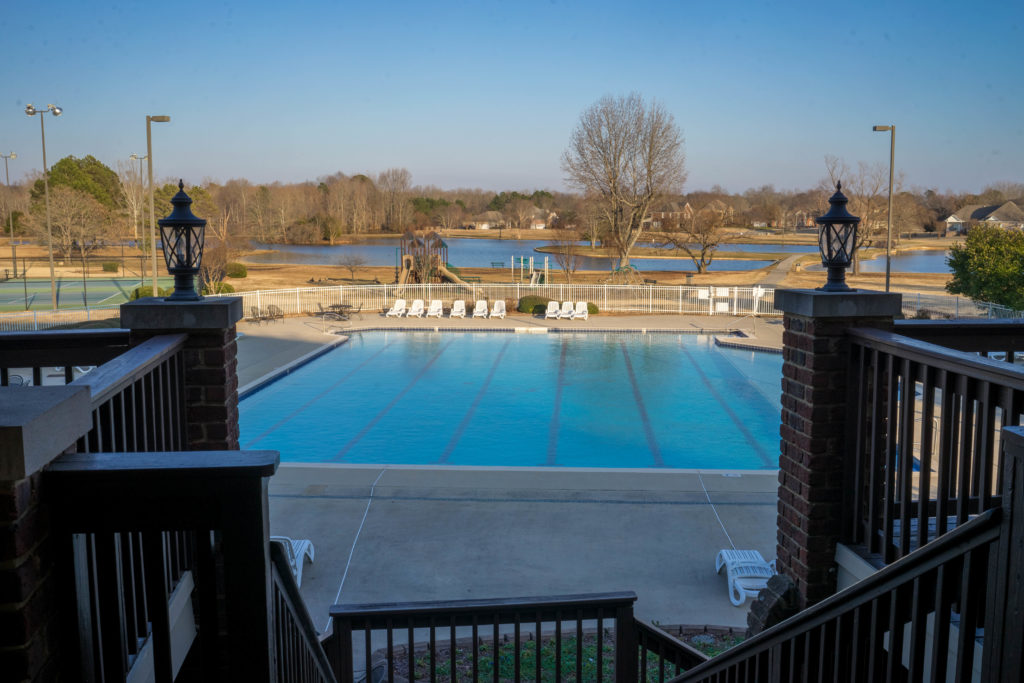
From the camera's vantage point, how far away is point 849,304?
12.9 feet

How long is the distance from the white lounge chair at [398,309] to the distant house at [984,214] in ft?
108

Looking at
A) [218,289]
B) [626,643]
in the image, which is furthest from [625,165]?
[626,643]

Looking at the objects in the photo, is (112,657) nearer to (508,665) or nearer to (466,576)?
(508,665)

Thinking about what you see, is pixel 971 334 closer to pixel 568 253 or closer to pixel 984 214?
pixel 568 253

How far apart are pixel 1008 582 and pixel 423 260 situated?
1178 inches

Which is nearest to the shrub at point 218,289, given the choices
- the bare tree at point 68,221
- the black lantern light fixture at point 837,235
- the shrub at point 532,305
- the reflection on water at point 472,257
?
the shrub at point 532,305

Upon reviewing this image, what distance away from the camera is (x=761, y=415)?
565 inches

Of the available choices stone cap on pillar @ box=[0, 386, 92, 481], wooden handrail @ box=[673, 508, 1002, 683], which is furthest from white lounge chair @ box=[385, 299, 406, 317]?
stone cap on pillar @ box=[0, 386, 92, 481]

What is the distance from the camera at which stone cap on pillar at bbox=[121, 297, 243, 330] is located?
368 centimetres

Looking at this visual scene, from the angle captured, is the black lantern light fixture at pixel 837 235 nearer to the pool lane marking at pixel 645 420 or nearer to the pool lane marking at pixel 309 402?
the pool lane marking at pixel 645 420

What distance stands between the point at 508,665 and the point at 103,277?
41.2 metres

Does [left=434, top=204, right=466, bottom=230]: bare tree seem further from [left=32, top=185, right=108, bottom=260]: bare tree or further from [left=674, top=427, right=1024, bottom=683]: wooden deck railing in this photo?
[left=674, top=427, right=1024, bottom=683]: wooden deck railing

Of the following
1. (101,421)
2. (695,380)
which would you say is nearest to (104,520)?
(101,421)

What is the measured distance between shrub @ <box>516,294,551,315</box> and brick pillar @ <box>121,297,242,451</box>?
870 inches
